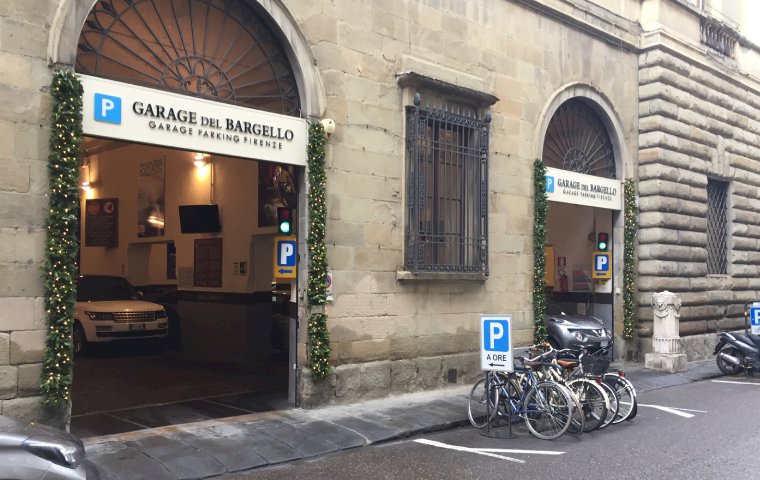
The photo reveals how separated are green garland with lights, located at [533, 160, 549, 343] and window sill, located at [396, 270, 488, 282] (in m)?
1.45

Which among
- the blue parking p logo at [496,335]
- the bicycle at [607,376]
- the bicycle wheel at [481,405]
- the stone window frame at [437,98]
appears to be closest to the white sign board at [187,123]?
the stone window frame at [437,98]

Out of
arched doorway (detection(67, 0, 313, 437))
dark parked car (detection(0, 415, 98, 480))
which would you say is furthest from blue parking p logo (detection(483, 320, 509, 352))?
dark parked car (detection(0, 415, 98, 480))

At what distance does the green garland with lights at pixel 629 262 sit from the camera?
1477 centimetres

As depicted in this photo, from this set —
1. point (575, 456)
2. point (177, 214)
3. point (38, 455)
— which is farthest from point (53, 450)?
point (177, 214)

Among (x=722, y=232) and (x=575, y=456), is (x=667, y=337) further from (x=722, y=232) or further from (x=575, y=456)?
(x=575, y=456)

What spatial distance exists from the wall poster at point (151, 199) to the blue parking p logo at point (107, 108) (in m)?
8.32

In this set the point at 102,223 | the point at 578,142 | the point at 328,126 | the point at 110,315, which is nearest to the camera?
the point at 328,126

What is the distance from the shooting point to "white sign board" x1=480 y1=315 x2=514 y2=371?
8305 millimetres

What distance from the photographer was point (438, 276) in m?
10.8

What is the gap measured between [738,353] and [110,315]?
12.1m

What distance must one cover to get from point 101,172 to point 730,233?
15.8 m

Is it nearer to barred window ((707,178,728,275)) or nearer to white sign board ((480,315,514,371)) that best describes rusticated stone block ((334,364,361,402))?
white sign board ((480,315,514,371))

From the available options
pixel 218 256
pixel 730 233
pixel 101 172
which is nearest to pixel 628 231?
pixel 730 233

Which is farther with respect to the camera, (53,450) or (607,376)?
(607,376)
